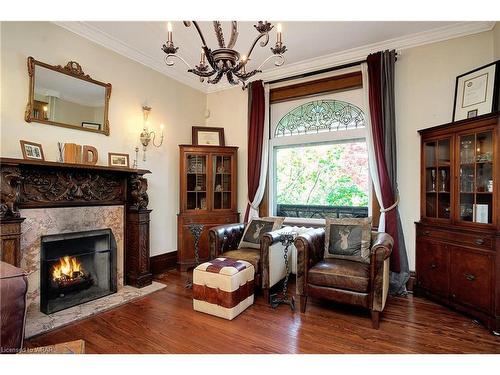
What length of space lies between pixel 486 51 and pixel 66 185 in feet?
15.5

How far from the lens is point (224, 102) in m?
4.49

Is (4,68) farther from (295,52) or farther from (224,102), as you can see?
(295,52)

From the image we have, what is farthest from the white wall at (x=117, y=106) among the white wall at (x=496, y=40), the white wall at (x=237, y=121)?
the white wall at (x=496, y=40)

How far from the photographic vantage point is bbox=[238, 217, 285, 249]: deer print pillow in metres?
3.26

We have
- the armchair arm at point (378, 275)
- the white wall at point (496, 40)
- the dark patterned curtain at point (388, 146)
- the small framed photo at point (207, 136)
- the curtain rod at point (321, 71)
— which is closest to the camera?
the armchair arm at point (378, 275)

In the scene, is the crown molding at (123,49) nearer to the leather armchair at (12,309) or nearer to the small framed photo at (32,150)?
the small framed photo at (32,150)

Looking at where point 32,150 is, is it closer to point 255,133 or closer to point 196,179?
point 196,179

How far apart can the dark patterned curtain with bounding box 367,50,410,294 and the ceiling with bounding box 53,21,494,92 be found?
246mm

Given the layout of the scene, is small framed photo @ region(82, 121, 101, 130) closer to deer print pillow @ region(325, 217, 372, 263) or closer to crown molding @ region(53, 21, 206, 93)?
crown molding @ region(53, 21, 206, 93)

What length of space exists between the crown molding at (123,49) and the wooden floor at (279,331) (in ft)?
10.1

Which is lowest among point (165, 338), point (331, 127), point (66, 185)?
point (165, 338)

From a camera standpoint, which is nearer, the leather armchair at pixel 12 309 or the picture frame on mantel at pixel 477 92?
the leather armchair at pixel 12 309

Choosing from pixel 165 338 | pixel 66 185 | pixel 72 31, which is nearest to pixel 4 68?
pixel 72 31

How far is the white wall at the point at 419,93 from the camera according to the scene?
2.88 metres
